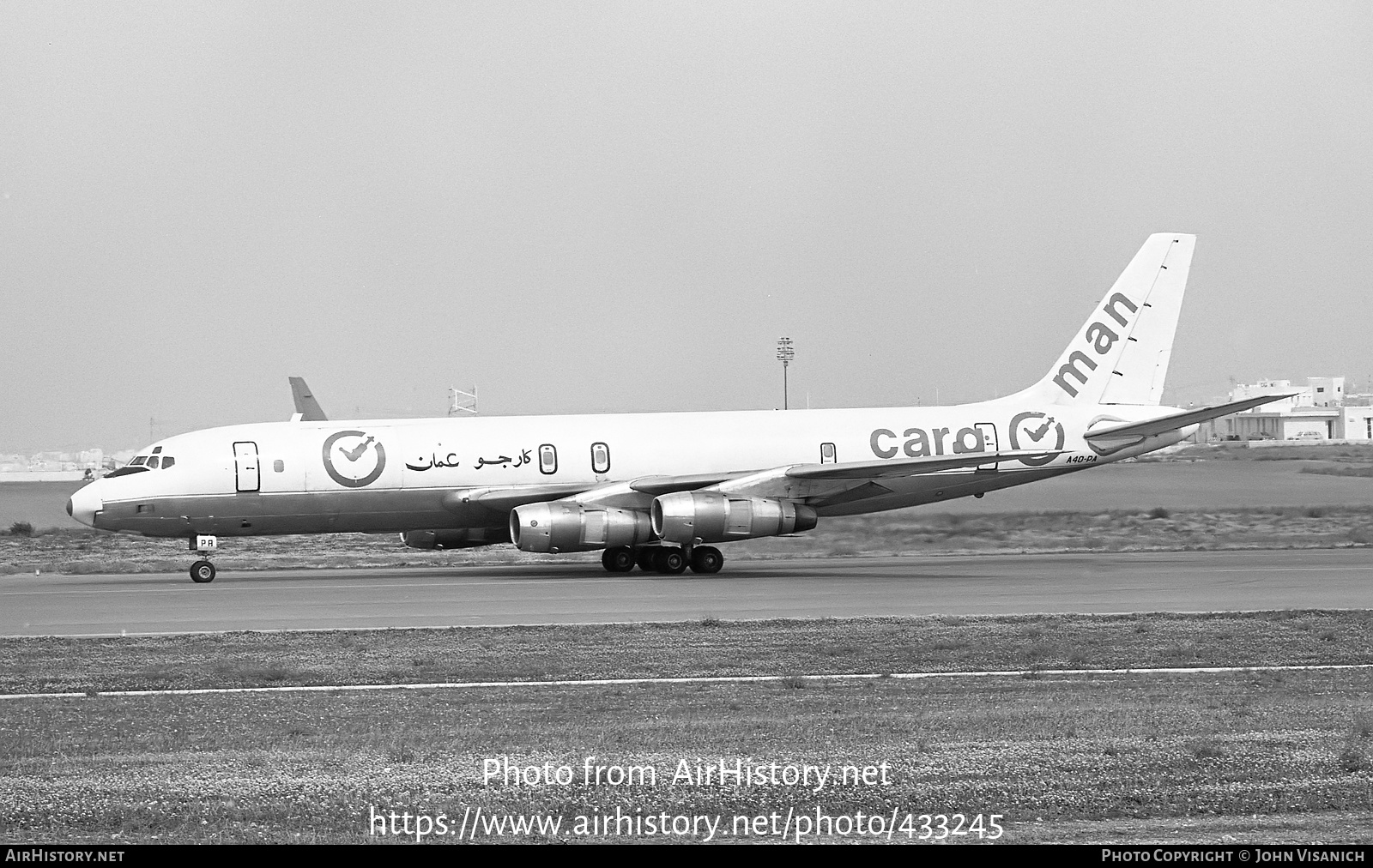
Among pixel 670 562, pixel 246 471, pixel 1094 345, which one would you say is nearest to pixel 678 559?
pixel 670 562

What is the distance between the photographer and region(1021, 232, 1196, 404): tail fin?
3388cm

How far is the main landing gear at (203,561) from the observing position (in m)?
28.1

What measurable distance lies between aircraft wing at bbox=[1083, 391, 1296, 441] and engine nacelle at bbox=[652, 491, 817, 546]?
791 centimetres

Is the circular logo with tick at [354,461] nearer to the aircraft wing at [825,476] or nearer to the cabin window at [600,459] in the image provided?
the cabin window at [600,459]

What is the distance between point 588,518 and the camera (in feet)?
→ 92.2

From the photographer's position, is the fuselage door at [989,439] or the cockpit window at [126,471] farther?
the fuselage door at [989,439]

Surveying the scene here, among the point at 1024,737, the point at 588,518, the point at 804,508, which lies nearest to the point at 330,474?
the point at 588,518

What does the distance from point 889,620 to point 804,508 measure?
35.8 ft

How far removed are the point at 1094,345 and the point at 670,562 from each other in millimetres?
11074

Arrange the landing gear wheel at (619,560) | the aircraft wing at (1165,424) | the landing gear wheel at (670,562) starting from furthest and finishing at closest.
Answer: the aircraft wing at (1165,424)
the landing gear wheel at (619,560)
the landing gear wheel at (670,562)

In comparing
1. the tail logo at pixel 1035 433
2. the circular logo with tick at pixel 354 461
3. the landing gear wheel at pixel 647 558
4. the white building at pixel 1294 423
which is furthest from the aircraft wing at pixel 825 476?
the white building at pixel 1294 423

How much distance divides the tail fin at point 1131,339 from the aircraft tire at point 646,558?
9.20 m

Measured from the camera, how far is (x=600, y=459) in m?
30.8

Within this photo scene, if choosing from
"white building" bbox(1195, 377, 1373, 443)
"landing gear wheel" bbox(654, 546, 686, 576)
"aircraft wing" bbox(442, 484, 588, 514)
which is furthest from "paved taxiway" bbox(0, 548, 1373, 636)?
"white building" bbox(1195, 377, 1373, 443)
